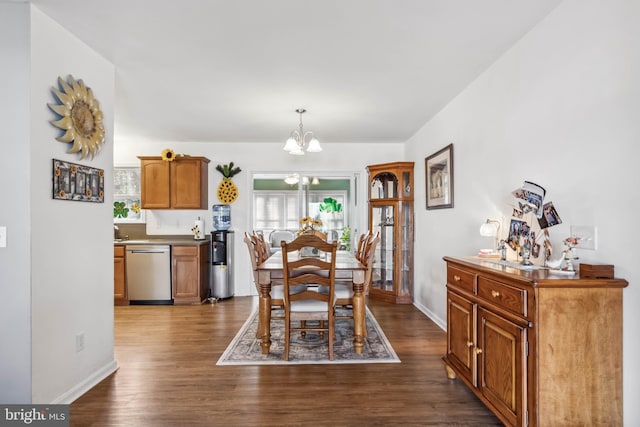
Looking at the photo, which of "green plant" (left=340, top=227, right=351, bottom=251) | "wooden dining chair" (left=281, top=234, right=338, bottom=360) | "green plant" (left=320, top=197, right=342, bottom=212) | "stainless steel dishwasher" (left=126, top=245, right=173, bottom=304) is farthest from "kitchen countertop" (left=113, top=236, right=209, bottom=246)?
"wooden dining chair" (left=281, top=234, right=338, bottom=360)

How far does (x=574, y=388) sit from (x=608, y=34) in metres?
1.72

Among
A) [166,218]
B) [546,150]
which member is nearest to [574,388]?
[546,150]

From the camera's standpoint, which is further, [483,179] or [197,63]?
[483,179]

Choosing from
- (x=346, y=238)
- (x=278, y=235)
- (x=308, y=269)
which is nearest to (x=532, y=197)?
(x=308, y=269)

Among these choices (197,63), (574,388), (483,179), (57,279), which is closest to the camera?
(574,388)

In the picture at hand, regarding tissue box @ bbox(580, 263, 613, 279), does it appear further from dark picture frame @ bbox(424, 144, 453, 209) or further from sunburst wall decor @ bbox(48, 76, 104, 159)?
sunburst wall decor @ bbox(48, 76, 104, 159)

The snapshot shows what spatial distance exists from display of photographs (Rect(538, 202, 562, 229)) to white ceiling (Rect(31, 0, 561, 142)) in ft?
3.89

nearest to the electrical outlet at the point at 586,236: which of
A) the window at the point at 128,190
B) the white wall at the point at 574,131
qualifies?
the white wall at the point at 574,131

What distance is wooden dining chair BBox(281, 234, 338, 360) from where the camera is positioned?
2818 mm

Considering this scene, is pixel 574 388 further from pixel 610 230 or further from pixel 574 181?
pixel 574 181

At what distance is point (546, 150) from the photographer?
2180 millimetres

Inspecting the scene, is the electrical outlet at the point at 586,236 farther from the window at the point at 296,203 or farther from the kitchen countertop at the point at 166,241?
the kitchen countertop at the point at 166,241

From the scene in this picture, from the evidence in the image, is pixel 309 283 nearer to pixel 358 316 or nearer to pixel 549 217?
pixel 358 316

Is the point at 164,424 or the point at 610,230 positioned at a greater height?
the point at 610,230
